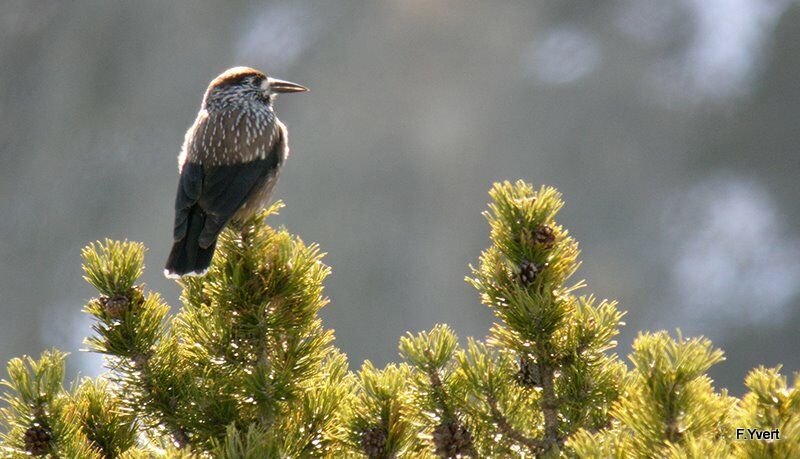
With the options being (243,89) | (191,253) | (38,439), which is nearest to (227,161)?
(243,89)

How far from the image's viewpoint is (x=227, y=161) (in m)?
2.50

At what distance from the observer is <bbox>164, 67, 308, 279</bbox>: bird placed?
213cm

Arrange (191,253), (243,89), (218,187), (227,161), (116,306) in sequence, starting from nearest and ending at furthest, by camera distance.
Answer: (116,306)
(191,253)
(218,187)
(227,161)
(243,89)

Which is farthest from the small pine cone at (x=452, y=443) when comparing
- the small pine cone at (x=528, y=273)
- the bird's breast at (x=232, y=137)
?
the bird's breast at (x=232, y=137)

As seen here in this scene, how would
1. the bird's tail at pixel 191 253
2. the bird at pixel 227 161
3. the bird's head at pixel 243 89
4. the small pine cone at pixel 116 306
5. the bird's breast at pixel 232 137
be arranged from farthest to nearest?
the bird's head at pixel 243 89, the bird's breast at pixel 232 137, the bird at pixel 227 161, the bird's tail at pixel 191 253, the small pine cone at pixel 116 306

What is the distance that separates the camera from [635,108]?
9039mm

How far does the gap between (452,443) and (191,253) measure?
0.92m

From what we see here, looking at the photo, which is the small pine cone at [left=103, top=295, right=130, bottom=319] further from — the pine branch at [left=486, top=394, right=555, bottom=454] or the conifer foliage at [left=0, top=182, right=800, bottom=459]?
the pine branch at [left=486, top=394, right=555, bottom=454]

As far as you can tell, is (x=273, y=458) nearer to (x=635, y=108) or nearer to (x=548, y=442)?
(x=548, y=442)

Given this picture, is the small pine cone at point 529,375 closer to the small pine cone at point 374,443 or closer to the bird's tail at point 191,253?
the small pine cone at point 374,443

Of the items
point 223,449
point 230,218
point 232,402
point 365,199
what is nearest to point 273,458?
point 223,449

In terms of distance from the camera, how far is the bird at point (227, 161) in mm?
2131

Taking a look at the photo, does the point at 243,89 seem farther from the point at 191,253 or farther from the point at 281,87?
the point at 191,253

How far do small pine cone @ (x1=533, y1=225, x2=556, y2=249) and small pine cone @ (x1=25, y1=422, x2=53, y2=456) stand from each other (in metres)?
0.75
